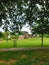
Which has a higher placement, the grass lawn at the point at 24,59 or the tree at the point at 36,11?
the tree at the point at 36,11

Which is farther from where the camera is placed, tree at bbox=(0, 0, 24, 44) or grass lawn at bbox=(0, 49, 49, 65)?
tree at bbox=(0, 0, 24, 44)

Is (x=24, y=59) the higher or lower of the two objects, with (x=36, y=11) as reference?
lower

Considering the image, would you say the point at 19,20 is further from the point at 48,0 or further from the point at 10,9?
the point at 48,0

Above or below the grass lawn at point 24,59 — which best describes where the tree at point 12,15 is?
above

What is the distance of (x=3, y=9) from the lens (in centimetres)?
1989

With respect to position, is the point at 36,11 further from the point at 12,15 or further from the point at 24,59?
the point at 24,59

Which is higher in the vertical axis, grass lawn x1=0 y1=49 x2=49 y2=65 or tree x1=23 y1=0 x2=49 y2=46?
tree x1=23 y1=0 x2=49 y2=46

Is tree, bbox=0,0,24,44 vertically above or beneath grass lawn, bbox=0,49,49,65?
above

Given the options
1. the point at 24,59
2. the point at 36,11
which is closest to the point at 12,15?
the point at 36,11

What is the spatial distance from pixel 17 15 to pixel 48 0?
173 inches

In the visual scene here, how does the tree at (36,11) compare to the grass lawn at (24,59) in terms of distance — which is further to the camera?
the tree at (36,11)

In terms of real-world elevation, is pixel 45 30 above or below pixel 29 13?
below

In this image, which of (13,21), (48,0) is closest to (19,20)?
(13,21)

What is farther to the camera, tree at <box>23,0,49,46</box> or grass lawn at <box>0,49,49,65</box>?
tree at <box>23,0,49,46</box>
